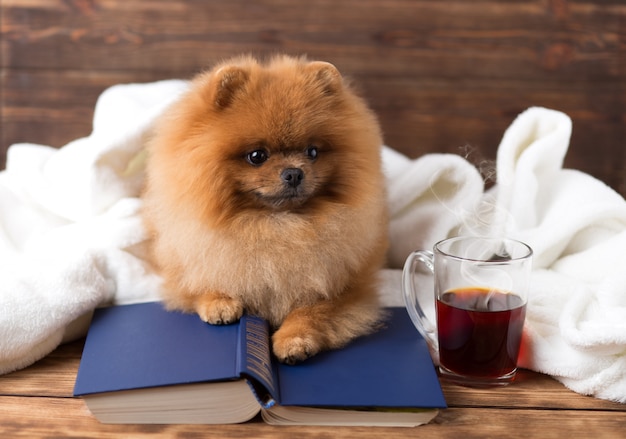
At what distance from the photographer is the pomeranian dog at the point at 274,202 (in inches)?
51.2

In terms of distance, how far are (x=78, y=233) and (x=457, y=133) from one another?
136 centimetres

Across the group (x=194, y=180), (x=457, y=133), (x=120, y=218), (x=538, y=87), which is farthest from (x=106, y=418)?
(x=538, y=87)

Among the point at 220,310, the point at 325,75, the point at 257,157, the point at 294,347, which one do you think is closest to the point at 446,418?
the point at 294,347

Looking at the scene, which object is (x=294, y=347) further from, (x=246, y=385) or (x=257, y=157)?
(x=257, y=157)

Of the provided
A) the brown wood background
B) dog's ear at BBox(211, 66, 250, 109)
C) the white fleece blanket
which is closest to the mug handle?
the white fleece blanket

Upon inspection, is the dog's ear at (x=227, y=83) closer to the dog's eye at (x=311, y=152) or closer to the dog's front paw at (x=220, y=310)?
the dog's eye at (x=311, y=152)

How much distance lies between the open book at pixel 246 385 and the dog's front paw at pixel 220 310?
55 millimetres

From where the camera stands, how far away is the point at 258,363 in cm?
116

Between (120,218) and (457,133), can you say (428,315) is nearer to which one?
(120,218)

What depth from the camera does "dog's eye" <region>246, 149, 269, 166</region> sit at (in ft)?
4.29

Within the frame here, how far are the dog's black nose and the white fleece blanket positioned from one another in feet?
1.46

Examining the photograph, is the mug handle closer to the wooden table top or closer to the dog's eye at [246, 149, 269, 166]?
the wooden table top

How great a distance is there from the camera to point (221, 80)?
1298 millimetres

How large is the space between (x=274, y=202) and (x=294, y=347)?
0.93ft
